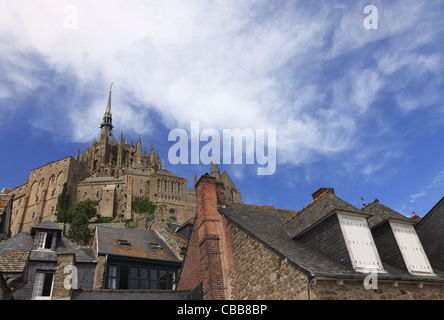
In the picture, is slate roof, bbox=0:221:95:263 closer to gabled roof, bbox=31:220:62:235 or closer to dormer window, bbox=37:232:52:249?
gabled roof, bbox=31:220:62:235

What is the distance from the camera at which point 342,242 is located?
33.9 feet

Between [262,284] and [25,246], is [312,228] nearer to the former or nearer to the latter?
[262,284]

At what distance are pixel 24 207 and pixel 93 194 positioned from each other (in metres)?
18.9

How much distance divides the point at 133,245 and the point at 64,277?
22.0 ft

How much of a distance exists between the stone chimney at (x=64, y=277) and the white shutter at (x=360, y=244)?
412 inches

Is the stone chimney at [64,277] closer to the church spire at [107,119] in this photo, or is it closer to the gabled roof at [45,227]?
the gabled roof at [45,227]

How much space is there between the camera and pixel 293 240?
1226 cm

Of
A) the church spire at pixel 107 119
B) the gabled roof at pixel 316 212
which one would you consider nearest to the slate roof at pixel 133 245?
the gabled roof at pixel 316 212

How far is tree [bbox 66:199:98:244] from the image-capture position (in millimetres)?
59406

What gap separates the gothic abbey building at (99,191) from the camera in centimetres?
8581

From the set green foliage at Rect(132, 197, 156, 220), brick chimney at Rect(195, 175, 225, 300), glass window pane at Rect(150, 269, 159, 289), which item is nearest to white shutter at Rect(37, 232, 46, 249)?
glass window pane at Rect(150, 269, 159, 289)

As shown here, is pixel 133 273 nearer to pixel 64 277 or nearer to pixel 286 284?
pixel 64 277

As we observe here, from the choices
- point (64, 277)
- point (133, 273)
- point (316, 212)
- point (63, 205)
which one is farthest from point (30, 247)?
point (63, 205)

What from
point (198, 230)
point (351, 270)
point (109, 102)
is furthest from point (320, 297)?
point (109, 102)
